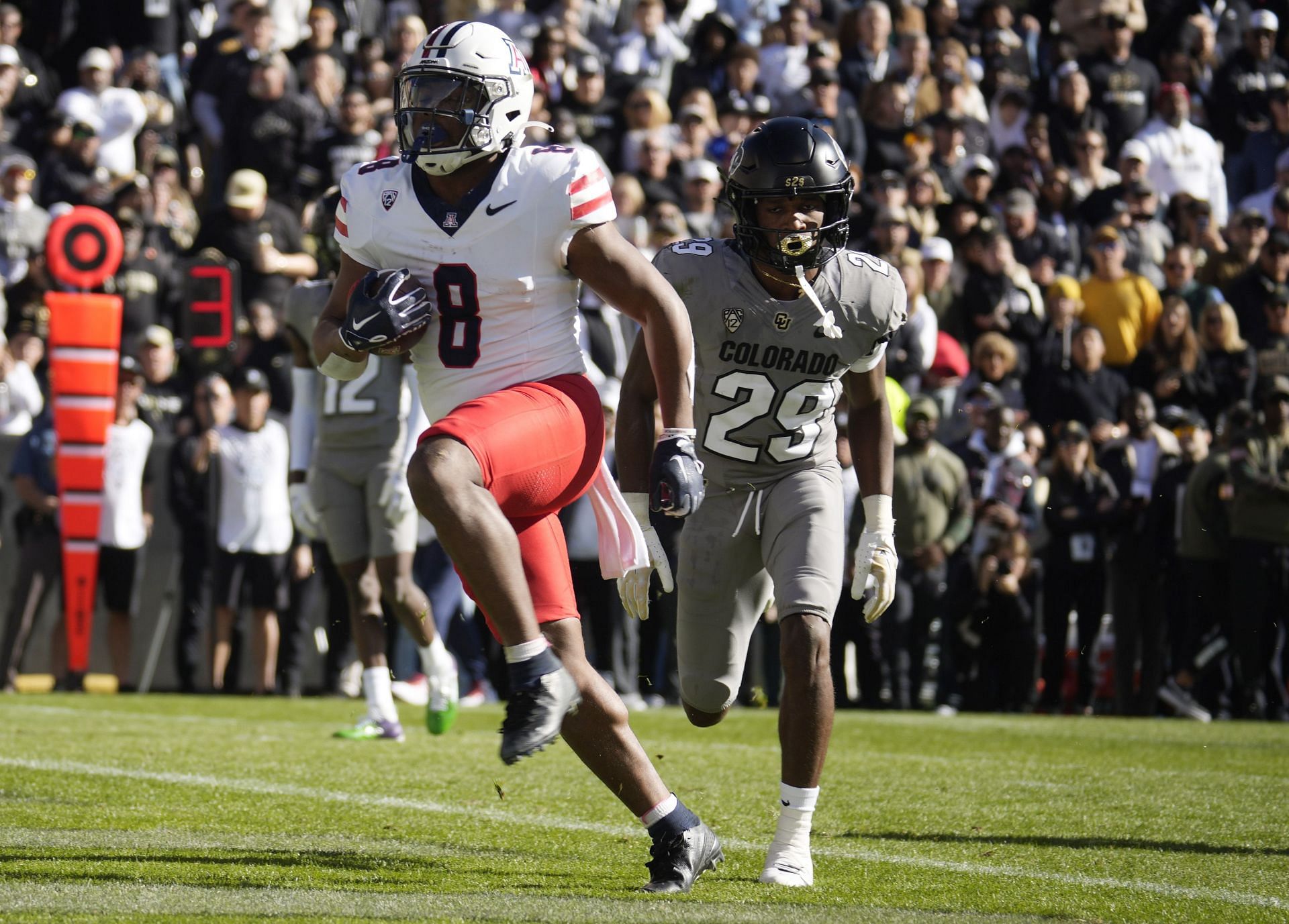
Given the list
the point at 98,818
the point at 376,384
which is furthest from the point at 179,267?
the point at 98,818

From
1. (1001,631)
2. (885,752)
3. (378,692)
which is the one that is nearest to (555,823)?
(378,692)

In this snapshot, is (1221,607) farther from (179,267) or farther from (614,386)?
(179,267)

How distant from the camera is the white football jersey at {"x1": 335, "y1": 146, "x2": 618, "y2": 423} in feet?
13.6

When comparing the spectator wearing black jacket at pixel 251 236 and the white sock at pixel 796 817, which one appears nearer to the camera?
the white sock at pixel 796 817

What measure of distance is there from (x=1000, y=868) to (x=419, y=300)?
2.04m

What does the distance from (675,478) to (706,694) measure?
1023mm

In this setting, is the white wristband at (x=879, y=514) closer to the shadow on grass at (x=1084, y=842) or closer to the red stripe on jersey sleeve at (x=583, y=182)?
the shadow on grass at (x=1084, y=842)

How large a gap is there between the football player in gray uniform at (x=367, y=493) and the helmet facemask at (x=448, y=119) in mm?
3147

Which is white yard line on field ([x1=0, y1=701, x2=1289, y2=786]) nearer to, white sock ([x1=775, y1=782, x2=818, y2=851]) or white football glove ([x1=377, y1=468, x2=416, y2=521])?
white football glove ([x1=377, y1=468, x2=416, y2=521])

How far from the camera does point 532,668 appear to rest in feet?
12.5

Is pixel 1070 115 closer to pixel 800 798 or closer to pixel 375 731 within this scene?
pixel 375 731

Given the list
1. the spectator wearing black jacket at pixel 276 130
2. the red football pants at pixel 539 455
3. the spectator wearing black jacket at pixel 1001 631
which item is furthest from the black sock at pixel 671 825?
the spectator wearing black jacket at pixel 276 130

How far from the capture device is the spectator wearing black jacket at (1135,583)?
1073cm

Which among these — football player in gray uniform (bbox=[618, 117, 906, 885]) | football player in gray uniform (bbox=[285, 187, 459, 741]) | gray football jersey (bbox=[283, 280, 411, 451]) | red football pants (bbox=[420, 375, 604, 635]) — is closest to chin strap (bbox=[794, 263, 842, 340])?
football player in gray uniform (bbox=[618, 117, 906, 885])
